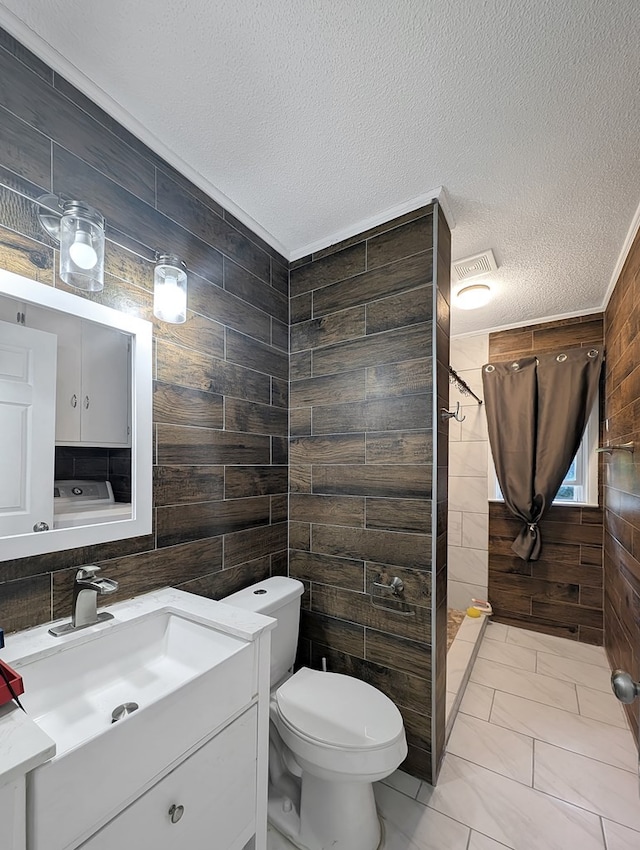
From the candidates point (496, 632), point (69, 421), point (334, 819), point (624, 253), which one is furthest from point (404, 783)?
point (624, 253)

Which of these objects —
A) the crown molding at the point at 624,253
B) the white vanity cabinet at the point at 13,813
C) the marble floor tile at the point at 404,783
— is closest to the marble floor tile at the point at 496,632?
the marble floor tile at the point at 404,783

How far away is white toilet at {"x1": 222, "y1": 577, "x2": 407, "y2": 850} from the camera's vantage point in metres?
1.22

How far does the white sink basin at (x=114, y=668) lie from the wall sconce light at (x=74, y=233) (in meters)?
1.01

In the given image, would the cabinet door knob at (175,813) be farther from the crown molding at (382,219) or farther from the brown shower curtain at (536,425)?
the brown shower curtain at (536,425)

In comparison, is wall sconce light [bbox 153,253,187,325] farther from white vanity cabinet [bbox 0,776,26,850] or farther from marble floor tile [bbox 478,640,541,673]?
marble floor tile [bbox 478,640,541,673]

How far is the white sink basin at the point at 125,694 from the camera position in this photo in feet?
2.24

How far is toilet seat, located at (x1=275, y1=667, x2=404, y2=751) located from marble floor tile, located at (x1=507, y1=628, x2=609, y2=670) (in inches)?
74.3

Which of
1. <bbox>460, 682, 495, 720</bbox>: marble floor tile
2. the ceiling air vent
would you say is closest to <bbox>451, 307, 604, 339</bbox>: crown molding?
the ceiling air vent

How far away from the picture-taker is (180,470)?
148 cm

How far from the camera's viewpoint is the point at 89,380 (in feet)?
4.00

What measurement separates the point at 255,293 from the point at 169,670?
1556 mm

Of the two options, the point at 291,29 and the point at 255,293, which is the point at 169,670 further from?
the point at 291,29

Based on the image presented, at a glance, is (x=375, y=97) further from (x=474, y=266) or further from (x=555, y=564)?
(x=555, y=564)

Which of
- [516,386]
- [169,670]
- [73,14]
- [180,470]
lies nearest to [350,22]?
[73,14]
